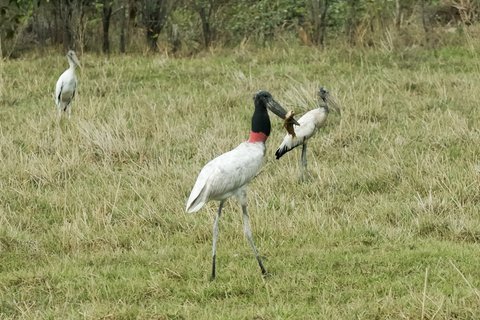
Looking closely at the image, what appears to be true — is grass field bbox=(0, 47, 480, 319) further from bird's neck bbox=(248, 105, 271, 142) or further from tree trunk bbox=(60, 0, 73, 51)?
tree trunk bbox=(60, 0, 73, 51)

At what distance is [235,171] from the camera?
6156mm

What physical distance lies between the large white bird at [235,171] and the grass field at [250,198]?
1.72ft

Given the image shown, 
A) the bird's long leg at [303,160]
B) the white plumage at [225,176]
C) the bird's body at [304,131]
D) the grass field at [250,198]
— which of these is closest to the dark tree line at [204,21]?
the grass field at [250,198]

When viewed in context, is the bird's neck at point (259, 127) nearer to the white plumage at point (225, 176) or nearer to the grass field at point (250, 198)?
the white plumage at point (225, 176)

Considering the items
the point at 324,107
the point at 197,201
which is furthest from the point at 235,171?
the point at 324,107

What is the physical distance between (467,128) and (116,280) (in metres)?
4.68

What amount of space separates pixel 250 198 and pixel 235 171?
200cm

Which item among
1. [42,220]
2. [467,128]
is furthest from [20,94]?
[467,128]

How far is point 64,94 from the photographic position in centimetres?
1207

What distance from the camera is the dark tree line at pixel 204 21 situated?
51.4 feet

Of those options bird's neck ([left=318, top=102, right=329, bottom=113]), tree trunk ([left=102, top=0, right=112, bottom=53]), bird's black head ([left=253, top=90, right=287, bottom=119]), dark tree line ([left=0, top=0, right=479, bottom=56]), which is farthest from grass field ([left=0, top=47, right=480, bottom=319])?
tree trunk ([left=102, top=0, right=112, bottom=53])

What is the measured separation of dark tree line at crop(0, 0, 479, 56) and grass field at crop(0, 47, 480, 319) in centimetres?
191

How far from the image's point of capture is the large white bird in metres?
6.10

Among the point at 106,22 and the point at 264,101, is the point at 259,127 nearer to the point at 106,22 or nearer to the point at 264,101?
the point at 264,101
